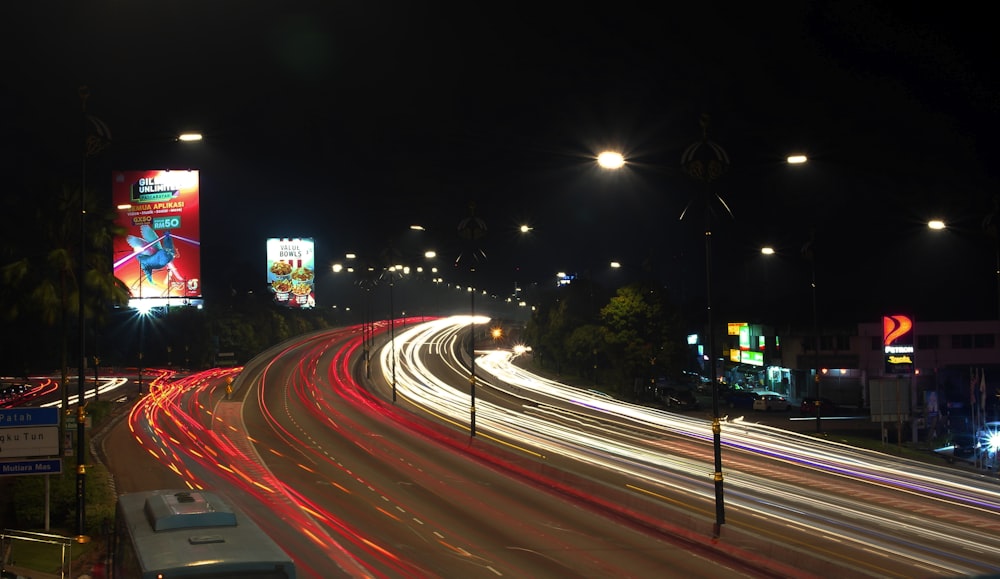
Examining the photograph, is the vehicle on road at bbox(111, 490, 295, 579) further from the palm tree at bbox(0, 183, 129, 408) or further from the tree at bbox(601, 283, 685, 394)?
the tree at bbox(601, 283, 685, 394)

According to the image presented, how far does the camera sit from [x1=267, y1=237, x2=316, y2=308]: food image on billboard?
14188cm

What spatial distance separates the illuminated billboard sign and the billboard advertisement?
7128cm

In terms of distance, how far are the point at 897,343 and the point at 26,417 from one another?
6108 centimetres

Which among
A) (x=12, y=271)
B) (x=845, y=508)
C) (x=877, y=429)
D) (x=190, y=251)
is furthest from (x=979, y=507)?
(x=190, y=251)

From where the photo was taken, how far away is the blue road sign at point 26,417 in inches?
902

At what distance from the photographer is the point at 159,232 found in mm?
99688

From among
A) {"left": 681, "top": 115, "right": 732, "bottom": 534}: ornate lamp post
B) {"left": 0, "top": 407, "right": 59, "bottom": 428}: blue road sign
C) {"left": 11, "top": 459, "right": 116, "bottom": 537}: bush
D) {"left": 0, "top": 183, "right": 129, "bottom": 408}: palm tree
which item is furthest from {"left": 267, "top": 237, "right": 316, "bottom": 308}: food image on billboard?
{"left": 681, "top": 115, "right": 732, "bottom": 534}: ornate lamp post

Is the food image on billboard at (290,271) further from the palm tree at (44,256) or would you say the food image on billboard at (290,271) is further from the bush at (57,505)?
the bush at (57,505)

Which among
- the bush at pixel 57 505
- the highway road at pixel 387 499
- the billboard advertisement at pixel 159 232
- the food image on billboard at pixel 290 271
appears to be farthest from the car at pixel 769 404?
the food image on billboard at pixel 290 271

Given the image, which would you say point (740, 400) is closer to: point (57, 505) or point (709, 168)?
point (709, 168)

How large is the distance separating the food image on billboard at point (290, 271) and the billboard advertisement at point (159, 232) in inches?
1587

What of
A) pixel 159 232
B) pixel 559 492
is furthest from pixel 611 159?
pixel 159 232

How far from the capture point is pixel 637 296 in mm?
72688

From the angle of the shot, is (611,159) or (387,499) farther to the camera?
(387,499)
